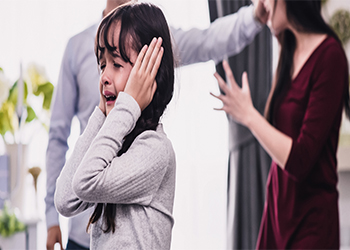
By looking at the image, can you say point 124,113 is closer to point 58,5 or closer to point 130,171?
point 130,171

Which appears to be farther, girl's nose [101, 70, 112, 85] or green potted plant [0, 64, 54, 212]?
green potted plant [0, 64, 54, 212]

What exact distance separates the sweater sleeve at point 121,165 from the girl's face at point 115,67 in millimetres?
34

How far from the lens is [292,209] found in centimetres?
86

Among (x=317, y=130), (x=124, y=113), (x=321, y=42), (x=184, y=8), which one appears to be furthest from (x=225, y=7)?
(x=124, y=113)

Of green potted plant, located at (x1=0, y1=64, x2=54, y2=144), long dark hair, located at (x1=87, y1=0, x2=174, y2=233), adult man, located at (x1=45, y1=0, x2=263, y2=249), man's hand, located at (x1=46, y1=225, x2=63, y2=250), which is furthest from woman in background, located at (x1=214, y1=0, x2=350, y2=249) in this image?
green potted plant, located at (x1=0, y1=64, x2=54, y2=144)

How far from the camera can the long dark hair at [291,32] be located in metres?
0.91

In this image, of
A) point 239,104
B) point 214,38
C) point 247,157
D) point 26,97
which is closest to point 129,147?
point 239,104

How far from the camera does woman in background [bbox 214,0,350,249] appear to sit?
0.81 metres

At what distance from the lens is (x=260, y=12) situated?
1036 mm

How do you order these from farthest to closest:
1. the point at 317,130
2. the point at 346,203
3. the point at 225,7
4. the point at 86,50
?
1. the point at 225,7
2. the point at 346,203
3. the point at 86,50
4. the point at 317,130

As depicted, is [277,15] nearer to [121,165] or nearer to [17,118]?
[121,165]

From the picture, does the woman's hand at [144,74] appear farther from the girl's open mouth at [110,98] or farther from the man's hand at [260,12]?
the man's hand at [260,12]

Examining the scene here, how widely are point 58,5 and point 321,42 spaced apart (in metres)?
1.22

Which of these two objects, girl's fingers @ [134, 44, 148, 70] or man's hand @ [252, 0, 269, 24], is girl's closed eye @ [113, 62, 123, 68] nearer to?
girl's fingers @ [134, 44, 148, 70]
